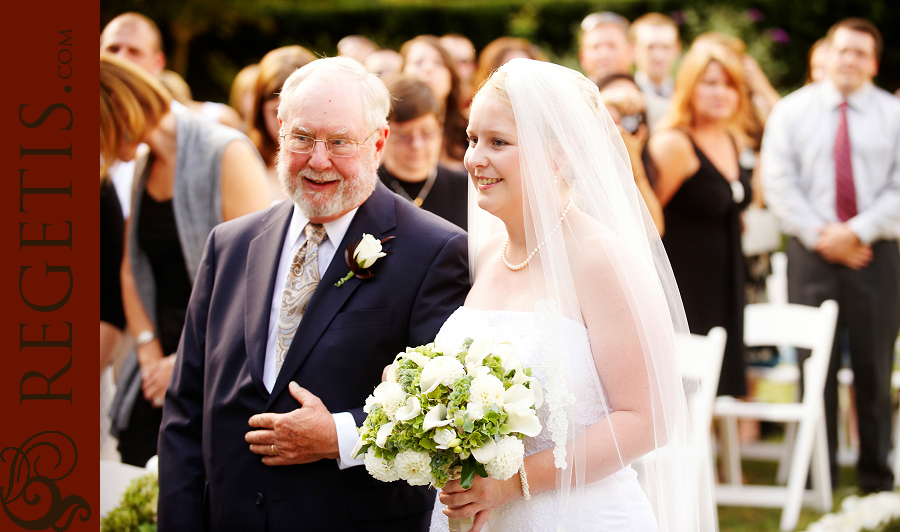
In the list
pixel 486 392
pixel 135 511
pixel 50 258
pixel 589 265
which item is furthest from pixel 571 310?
pixel 135 511

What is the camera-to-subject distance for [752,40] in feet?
49.9

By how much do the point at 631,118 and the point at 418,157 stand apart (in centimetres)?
172

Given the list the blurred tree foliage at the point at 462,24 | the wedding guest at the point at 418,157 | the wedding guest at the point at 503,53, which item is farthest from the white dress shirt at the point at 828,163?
the blurred tree foliage at the point at 462,24

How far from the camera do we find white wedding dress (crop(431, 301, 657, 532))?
257cm

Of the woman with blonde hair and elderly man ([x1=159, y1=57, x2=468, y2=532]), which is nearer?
elderly man ([x1=159, y1=57, x2=468, y2=532])

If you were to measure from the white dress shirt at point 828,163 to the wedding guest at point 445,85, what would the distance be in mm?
2567

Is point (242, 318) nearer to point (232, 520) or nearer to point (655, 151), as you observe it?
point (232, 520)

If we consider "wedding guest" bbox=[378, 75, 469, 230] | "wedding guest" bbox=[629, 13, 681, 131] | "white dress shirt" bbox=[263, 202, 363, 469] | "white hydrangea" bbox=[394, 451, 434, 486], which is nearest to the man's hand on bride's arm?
"white hydrangea" bbox=[394, 451, 434, 486]

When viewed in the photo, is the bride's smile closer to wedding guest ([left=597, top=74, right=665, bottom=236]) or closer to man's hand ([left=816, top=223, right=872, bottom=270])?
wedding guest ([left=597, top=74, right=665, bottom=236])

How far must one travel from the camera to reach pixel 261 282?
9.86 feet

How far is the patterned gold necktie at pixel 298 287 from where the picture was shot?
2908mm

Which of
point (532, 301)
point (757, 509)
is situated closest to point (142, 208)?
point (532, 301)

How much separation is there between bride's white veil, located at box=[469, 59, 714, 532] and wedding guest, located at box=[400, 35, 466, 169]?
141 inches

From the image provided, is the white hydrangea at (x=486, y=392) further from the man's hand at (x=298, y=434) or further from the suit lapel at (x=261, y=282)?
the suit lapel at (x=261, y=282)
